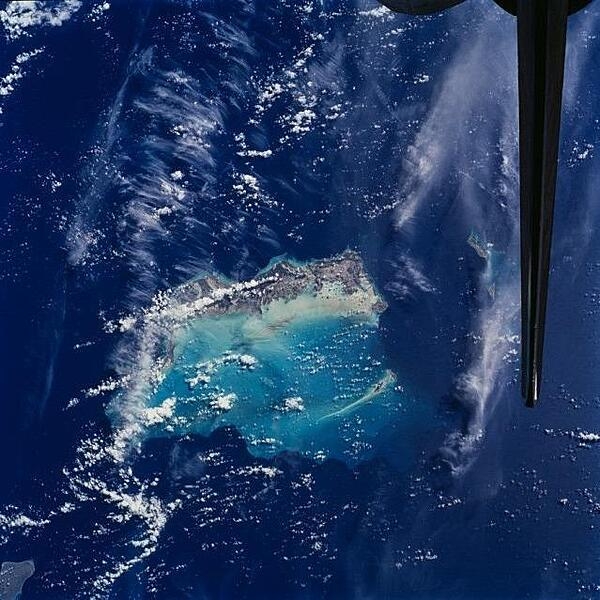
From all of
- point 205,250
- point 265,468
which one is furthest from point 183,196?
point 265,468

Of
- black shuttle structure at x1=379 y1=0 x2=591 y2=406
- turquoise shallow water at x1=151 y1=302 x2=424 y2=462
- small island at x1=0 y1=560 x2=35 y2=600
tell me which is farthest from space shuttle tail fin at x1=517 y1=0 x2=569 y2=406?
small island at x1=0 y1=560 x2=35 y2=600

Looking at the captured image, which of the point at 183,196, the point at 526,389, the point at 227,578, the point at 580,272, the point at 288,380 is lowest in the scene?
the point at 227,578

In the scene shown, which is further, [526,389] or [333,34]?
[333,34]

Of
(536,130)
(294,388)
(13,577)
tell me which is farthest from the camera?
(13,577)

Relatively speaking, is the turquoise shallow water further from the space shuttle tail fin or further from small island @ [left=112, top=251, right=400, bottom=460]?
the space shuttle tail fin

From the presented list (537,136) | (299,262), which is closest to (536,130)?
(537,136)

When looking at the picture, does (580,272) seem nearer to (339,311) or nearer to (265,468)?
(339,311)

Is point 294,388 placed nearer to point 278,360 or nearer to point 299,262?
point 278,360
